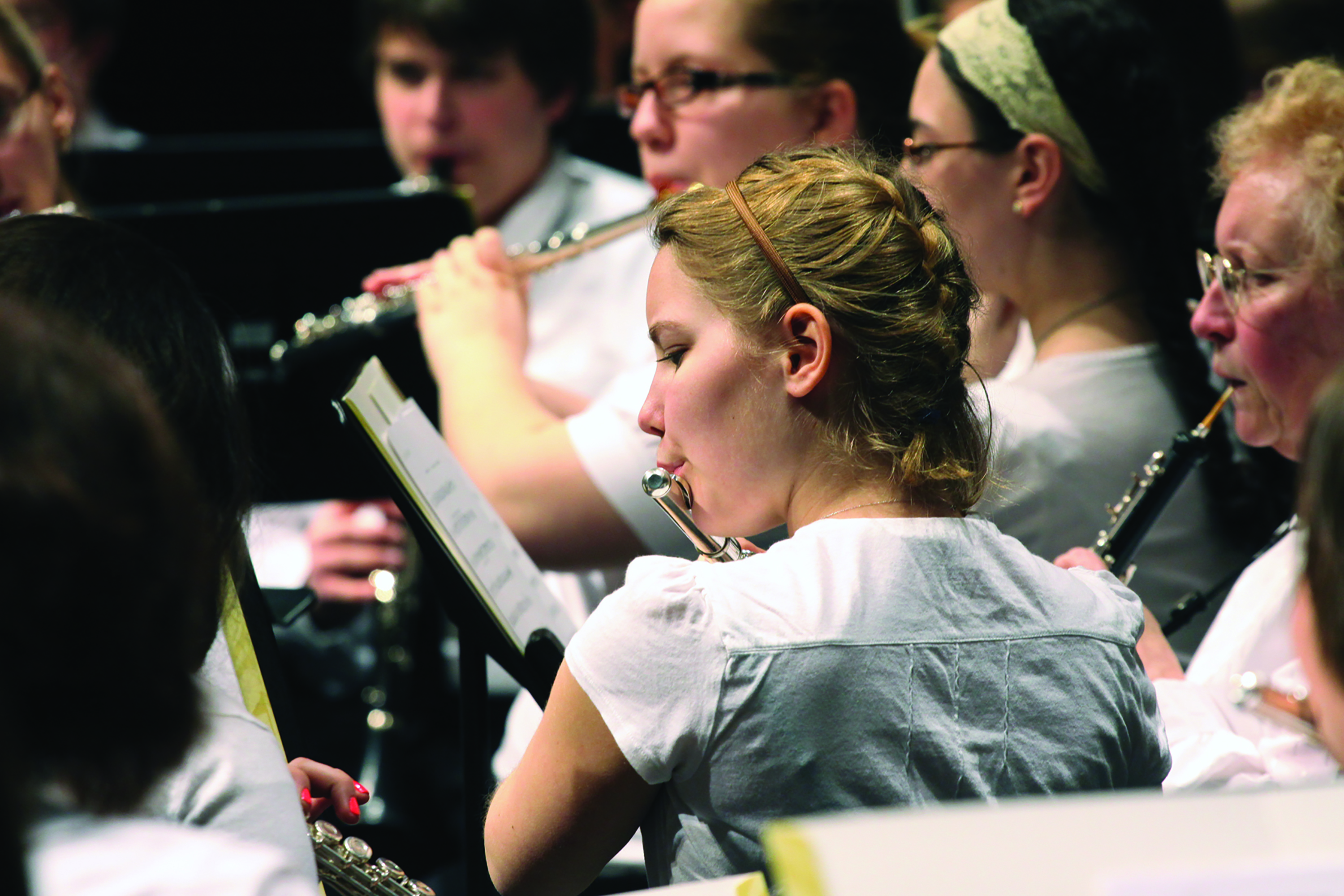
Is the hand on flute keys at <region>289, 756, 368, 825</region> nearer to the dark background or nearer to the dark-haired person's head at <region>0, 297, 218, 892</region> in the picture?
the dark-haired person's head at <region>0, 297, 218, 892</region>

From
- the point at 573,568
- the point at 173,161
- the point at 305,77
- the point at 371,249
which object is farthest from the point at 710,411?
the point at 305,77

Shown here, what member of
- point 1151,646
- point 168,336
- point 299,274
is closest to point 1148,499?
point 1151,646

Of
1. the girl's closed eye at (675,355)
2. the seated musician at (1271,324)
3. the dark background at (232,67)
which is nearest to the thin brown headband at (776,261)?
the girl's closed eye at (675,355)

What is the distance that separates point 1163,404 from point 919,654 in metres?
0.84

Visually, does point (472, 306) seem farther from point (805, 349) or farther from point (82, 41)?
point (82, 41)

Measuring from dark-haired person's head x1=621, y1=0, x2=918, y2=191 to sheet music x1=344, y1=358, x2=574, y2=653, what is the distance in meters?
0.69

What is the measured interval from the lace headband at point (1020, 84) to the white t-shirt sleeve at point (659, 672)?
1.03 meters

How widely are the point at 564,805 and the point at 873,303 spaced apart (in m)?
0.46

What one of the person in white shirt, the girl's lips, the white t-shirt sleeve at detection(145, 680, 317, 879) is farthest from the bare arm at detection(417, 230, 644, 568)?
the white t-shirt sleeve at detection(145, 680, 317, 879)

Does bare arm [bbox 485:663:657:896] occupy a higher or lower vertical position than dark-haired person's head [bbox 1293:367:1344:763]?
lower

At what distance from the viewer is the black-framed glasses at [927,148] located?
1.80 meters

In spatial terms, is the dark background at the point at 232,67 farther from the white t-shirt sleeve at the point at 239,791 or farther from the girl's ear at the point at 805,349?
the white t-shirt sleeve at the point at 239,791

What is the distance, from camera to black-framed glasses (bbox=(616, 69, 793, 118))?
1956mm

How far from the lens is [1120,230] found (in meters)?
1.76
